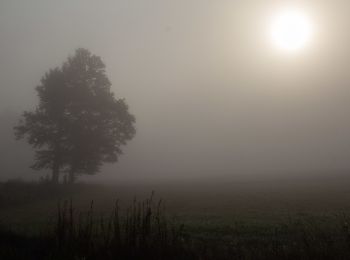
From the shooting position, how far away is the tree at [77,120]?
39125 mm

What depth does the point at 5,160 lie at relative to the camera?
4377 inches

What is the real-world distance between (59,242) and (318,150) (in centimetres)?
17556

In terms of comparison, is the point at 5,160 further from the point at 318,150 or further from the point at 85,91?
the point at 318,150

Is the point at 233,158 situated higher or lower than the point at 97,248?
higher

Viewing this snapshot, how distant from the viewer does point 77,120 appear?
1572 inches

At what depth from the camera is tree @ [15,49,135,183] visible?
128 feet

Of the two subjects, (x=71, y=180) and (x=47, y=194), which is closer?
(x=47, y=194)

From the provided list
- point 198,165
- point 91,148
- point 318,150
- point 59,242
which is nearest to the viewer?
point 59,242

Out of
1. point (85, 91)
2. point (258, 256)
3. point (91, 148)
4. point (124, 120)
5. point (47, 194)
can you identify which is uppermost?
point (85, 91)

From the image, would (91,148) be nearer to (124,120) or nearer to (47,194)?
(124,120)

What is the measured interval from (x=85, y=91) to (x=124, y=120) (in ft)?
17.0

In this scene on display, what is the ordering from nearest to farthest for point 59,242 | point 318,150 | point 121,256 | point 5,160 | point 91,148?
1. point 121,256
2. point 59,242
3. point 91,148
4. point 5,160
5. point 318,150

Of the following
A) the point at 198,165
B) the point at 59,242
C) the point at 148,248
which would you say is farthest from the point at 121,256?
the point at 198,165

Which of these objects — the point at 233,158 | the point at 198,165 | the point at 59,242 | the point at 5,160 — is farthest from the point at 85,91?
the point at 233,158
